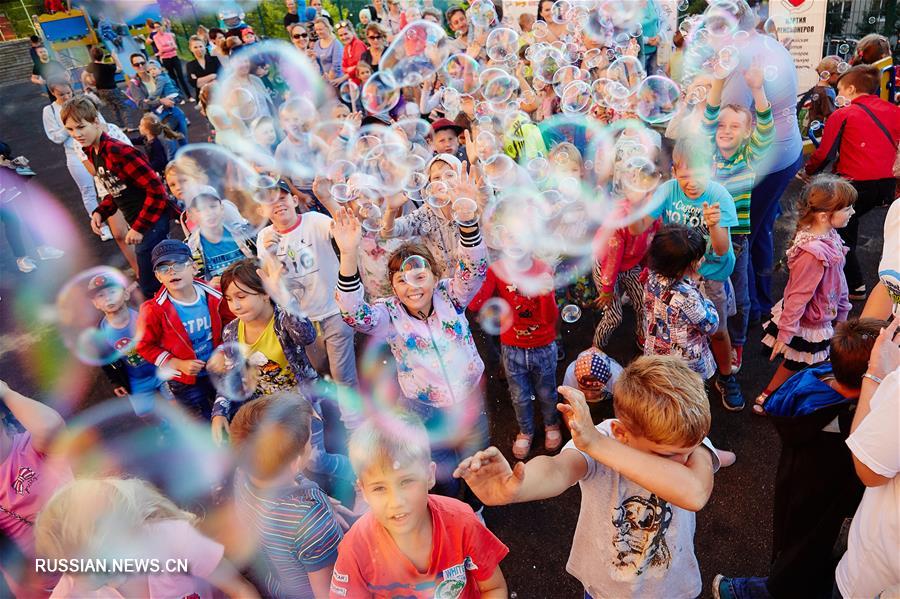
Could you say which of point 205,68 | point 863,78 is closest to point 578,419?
point 863,78

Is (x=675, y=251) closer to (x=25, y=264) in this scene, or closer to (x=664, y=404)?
(x=664, y=404)

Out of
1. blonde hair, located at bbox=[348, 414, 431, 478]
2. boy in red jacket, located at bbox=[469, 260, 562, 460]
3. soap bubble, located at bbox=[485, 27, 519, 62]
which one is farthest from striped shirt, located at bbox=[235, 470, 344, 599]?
soap bubble, located at bbox=[485, 27, 519, 62]

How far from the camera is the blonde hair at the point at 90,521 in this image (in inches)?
62.3

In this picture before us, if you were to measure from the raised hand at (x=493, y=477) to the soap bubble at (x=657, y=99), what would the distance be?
341 centimetres

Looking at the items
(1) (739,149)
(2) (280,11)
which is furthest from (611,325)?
(2) (280,11)

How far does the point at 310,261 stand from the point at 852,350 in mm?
2780

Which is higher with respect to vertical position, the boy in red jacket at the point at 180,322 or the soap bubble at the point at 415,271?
the soap bubble at the point at 415,271

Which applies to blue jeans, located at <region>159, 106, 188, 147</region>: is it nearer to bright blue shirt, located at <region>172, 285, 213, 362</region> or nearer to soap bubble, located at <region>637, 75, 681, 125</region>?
bright blue shirt, located at <region>172, 285, 213, 362</region>

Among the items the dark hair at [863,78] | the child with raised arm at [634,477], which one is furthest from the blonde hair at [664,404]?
the dark hair at [863,78]

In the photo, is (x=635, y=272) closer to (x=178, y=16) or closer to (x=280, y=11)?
(x=280, y=11)

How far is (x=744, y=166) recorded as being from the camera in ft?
12.3

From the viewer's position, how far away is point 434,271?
8.90 ft

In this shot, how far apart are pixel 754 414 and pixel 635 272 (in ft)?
3.81

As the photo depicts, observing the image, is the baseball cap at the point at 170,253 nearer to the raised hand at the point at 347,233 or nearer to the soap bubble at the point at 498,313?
the raised hand at the point at 347,233
